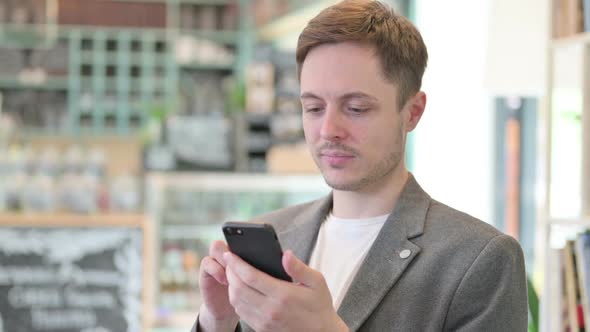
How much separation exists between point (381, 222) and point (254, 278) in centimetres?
34

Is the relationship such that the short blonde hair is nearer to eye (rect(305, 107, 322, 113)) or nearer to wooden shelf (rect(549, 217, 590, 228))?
eye (rect(305, 107, 322, 113))

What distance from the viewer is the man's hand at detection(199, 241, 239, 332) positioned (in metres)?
1.38

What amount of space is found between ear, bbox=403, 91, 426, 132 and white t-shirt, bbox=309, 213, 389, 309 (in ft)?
0.52

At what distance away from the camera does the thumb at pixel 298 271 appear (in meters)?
1.23

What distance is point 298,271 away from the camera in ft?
4.06

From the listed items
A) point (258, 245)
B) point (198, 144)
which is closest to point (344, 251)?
point (258, 245)

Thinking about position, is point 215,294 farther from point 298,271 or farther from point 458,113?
point 458,113

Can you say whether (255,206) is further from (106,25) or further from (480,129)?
(106,25)

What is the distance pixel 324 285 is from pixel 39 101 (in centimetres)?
833

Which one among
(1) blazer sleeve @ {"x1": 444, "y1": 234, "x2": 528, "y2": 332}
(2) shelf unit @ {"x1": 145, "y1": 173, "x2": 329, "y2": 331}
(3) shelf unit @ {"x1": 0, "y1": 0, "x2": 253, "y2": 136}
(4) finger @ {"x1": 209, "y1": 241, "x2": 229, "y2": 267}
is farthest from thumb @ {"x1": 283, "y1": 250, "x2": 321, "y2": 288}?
(3) shelf unit @ {"x1": 0, "y1": 0, "x2": 253, "y2": 136}

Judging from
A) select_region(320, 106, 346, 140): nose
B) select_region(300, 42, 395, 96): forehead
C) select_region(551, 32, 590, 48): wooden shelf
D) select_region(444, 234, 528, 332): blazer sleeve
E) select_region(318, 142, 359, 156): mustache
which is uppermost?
select_region(551, 32, 590, 48): wooden shelf

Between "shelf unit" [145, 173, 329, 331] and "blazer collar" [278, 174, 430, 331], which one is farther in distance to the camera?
"shelf unit" [145, 173, 329, 331]

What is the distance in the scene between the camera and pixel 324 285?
1.27 m

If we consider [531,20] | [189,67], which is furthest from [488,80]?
[189,67]
